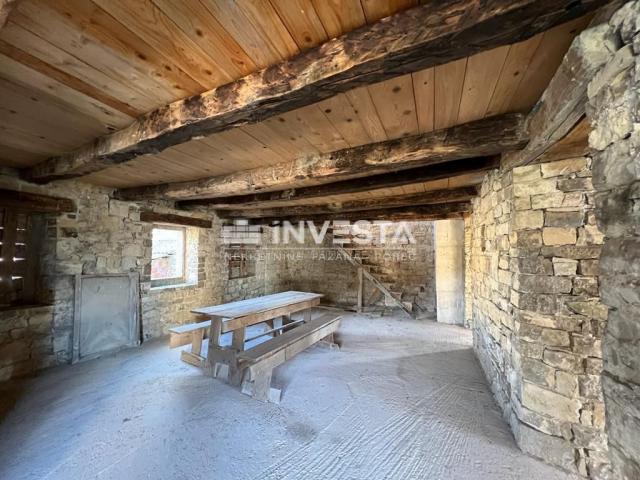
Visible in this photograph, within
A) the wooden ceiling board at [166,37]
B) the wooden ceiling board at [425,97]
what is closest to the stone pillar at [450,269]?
the wooden ceiling board at [425,97]

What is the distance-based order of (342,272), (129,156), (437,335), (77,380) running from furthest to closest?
Result: (342,272) → (437,335) → (77,380) → (129,156)

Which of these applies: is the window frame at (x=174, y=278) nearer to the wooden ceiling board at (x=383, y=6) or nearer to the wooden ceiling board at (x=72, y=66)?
the wooden ceiling board at (x=72, y=66)

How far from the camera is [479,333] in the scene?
3.19 m

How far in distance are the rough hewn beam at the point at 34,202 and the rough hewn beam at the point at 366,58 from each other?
217 centimetres

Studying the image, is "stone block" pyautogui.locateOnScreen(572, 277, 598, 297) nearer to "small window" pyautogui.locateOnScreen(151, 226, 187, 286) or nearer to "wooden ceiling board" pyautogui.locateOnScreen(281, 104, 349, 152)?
"wooden ceiling board" pyautogui.locateOnScreen(281, 104, 349, 152)

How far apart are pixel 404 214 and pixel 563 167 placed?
285 centimetres

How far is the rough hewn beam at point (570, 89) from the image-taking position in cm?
84

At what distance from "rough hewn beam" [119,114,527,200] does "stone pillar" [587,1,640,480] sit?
0.75 metres

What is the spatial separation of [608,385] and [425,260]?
555 cm

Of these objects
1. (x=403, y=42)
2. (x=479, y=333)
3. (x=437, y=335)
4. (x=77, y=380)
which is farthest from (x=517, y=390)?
(x=77, y=380)

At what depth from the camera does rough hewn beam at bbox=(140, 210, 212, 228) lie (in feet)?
12.4

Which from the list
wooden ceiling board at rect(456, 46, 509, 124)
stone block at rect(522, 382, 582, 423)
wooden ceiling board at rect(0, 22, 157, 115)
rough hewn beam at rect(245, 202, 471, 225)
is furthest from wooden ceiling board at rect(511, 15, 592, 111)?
rough hewn beam at rect(245, 202, 471, 225)

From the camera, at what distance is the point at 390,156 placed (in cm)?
193

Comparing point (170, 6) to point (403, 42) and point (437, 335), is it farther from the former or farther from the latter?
point (437, 335)
